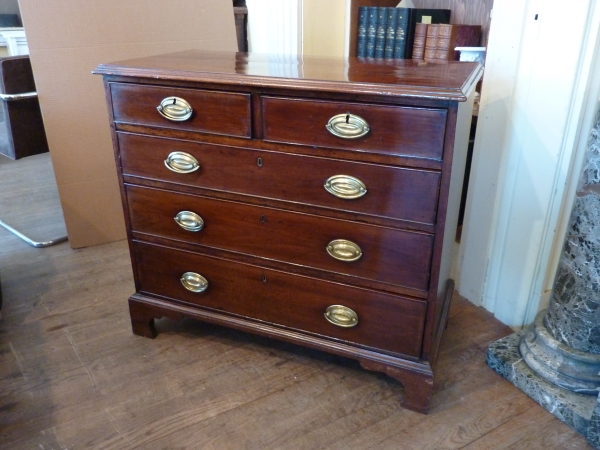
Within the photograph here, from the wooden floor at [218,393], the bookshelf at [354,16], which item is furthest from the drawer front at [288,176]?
the bookshelf at [354,16]

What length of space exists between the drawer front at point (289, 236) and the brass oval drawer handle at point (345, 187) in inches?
2.9

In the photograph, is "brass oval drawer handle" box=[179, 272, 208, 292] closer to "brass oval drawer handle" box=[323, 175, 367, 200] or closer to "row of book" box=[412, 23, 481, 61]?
"brass oval drawer handle" box=[323, 175, 367, 200]

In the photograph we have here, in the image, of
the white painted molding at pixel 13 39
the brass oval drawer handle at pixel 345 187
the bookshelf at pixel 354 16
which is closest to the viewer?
the brass oval drawer handle at pixel 345 187

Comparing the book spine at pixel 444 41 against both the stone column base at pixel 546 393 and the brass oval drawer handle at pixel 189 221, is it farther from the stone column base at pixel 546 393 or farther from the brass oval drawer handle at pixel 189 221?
the brass oval drawer handle at pixel 189 221

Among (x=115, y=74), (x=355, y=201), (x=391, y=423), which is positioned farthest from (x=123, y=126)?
(x=391, y=423)

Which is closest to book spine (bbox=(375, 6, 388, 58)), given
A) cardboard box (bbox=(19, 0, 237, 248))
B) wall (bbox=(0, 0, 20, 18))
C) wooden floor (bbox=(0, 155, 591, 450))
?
cardboard box (bbox=(19, 0, 237, 248))

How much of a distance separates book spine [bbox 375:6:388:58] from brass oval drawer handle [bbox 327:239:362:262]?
1245mm

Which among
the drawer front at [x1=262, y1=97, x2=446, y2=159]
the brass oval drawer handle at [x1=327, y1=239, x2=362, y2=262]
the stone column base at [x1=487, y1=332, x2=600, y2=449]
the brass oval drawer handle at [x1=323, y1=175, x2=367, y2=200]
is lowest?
the stone column base at [x1=487, y1=332, x2=600, y2=449]

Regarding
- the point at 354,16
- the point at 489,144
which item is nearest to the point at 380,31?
the point at 354,16

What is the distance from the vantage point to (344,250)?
1.28 metres

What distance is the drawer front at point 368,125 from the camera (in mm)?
1090

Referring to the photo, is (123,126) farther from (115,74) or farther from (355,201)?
(355,201)

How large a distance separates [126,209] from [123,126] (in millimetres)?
247

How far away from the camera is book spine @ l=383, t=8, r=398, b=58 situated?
2148 millimetres
